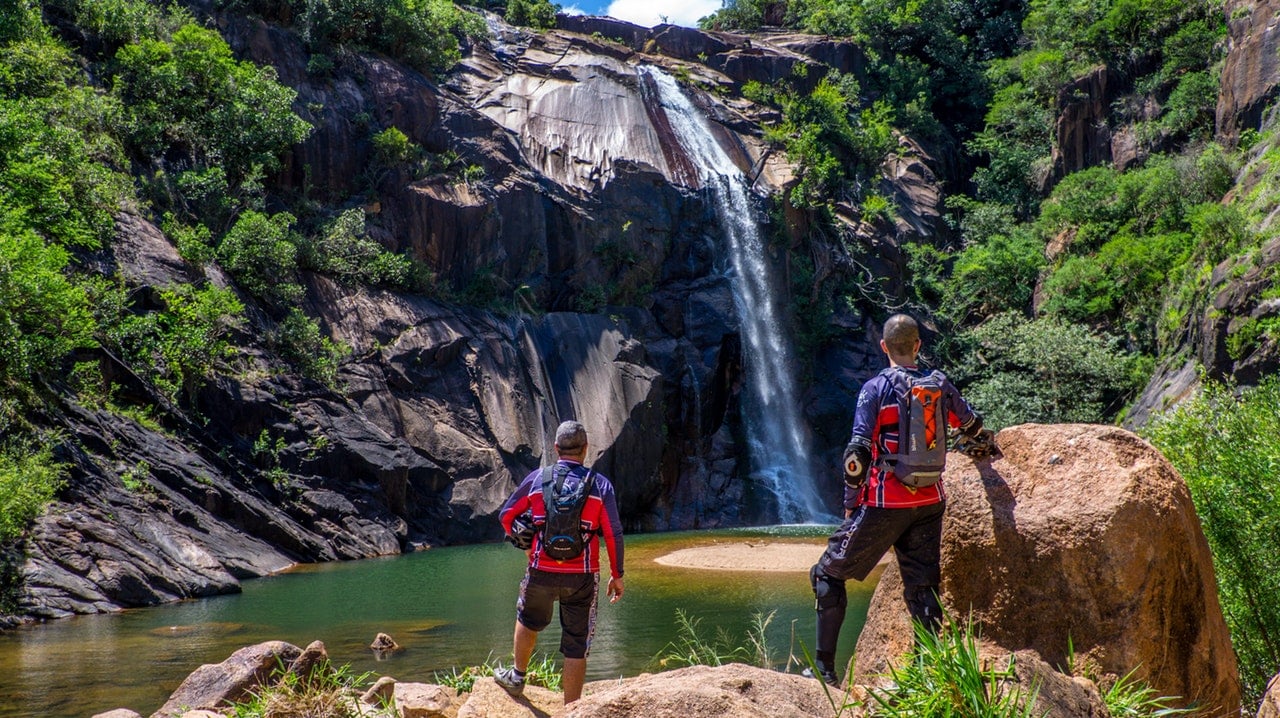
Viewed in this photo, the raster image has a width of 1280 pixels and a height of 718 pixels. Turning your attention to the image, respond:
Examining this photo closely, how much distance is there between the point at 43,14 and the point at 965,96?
3946 cm

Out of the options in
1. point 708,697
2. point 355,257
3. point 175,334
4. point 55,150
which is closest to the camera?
point 708,697

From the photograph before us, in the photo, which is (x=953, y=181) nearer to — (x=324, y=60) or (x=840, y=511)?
(x=840, y=511)

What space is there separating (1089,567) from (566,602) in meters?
3.06

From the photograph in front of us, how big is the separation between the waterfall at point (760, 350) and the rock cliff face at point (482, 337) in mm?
600

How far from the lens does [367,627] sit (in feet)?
42.9

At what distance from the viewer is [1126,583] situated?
205 inches

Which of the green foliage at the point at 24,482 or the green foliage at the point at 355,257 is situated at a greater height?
the green foliage at the point at 355,257

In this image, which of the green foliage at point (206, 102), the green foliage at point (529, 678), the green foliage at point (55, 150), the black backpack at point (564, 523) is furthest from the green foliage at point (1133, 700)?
the green foliage at point (206, 102)

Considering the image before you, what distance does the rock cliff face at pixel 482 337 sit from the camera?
67.7 feet

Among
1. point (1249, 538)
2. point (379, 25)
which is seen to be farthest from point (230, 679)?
point (379, 25)

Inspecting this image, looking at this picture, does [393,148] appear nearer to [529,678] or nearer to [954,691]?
[529,678]

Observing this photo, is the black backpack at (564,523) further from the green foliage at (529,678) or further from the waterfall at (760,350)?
the waterfall at (760,350)

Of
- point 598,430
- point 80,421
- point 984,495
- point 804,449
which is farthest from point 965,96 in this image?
point 984,495

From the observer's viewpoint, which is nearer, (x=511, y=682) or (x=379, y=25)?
(x=511, y=682)
